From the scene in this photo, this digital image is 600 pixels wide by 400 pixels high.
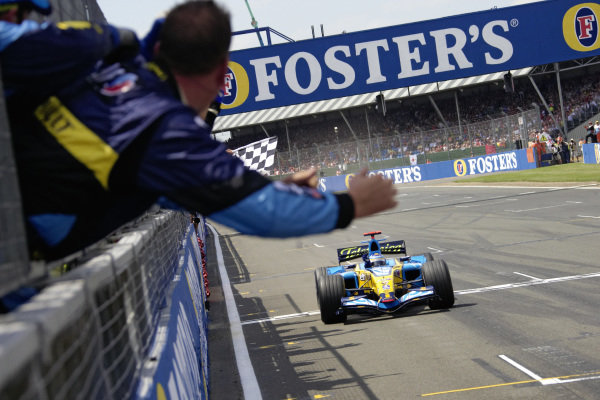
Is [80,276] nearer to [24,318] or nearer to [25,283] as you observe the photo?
[25,283]

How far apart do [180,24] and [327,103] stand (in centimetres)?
4725

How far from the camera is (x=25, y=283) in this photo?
1901mm

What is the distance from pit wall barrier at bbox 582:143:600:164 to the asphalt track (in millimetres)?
15146

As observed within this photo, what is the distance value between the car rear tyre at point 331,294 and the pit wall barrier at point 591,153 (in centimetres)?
2471

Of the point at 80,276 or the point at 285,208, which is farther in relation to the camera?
the point at 80,276

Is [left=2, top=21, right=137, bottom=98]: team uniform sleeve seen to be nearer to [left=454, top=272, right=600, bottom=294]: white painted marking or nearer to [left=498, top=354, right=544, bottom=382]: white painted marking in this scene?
[left=498, top=354, right=544, bottom=382]: white painted marking

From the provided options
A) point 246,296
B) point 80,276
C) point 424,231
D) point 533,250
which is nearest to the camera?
point 80,276

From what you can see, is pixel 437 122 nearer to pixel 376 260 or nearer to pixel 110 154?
pixel 376 260

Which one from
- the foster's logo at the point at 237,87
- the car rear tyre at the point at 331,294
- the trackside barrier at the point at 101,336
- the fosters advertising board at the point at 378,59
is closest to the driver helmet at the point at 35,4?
the trackside barrier at the point at 101,336

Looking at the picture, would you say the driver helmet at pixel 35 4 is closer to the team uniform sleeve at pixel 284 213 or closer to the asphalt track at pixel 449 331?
the team uniform sleeve at pixel 284 213

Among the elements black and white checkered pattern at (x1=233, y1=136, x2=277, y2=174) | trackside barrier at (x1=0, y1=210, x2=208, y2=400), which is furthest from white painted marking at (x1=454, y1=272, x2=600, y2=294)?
trackside barrier at (x1=0, y1=210, x2=208, y2=400)

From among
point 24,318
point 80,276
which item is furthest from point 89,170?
point 24,318

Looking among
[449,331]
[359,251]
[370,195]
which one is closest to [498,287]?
[359,251]

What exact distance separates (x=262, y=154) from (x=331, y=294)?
11.2ft
